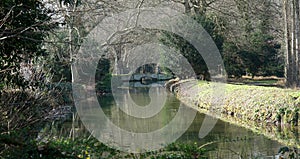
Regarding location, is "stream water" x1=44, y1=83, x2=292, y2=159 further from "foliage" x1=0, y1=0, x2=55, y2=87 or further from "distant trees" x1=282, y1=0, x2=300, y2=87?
"distant trees" x1=282, y1=0, x2=300, y2=87

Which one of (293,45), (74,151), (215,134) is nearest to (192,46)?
(293,45)

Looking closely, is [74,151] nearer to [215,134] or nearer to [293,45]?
[215,134]

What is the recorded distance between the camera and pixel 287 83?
20875 millimetres

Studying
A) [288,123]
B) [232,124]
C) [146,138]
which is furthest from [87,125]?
[288,123]

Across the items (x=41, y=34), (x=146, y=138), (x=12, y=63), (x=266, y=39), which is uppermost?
(x=266, y=39)

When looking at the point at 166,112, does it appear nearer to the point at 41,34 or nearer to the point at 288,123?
the point at 288,123

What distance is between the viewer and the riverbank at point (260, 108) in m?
11.6

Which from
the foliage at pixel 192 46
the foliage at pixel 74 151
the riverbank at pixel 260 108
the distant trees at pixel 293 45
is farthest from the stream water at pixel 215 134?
the foliage at pixel 192 46

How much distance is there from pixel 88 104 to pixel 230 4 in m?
9.91

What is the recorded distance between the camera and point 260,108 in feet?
43.9

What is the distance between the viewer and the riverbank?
11625mm

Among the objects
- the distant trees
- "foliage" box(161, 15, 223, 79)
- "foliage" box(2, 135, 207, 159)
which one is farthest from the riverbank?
"foliage" box(161, 15, 223, 79)

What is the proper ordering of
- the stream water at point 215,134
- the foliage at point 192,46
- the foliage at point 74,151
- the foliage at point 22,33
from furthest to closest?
the foliage at point 192,46, the stream water at point 215,134, the foliage at point 22,33, the foliage at point 74,151

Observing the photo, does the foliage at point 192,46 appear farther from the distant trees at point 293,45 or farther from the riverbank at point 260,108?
the riverbank at point 260,108
